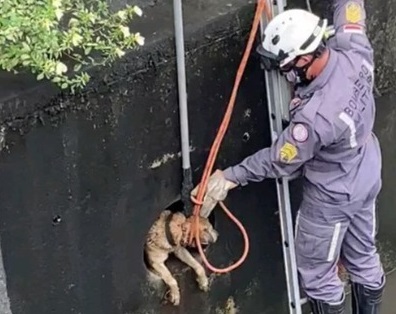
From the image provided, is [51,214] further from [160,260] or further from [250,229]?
[250,229]

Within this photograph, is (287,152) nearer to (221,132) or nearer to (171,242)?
(221,132)

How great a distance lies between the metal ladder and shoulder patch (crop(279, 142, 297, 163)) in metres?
0.21

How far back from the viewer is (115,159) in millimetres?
4703

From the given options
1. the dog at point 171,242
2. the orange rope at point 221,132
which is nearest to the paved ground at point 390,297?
the dog at point 171,242

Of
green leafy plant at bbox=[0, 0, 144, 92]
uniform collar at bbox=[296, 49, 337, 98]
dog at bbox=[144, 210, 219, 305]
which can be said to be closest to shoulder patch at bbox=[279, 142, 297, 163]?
uniform collar at bbox=[296, 49, 337, 98]

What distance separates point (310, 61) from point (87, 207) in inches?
39.2

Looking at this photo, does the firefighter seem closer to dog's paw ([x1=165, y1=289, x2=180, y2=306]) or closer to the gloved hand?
the gloved hand

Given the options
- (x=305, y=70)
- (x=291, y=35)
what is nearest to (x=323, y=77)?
(x=305, y=70)

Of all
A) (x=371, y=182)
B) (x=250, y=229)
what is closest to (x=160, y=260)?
(x=250, y=229)

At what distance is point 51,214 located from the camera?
4590mm

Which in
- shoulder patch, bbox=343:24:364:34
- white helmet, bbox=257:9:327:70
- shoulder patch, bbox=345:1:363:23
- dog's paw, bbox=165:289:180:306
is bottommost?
dog's paw, bbox=165:289:180:306

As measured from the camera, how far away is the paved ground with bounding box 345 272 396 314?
19.9 feet

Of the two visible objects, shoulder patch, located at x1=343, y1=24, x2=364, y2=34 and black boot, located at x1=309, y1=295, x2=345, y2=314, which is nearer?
shoulder patch, located at x1=343, y1=24, x2=364, y2=34

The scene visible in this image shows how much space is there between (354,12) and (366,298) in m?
1.30
